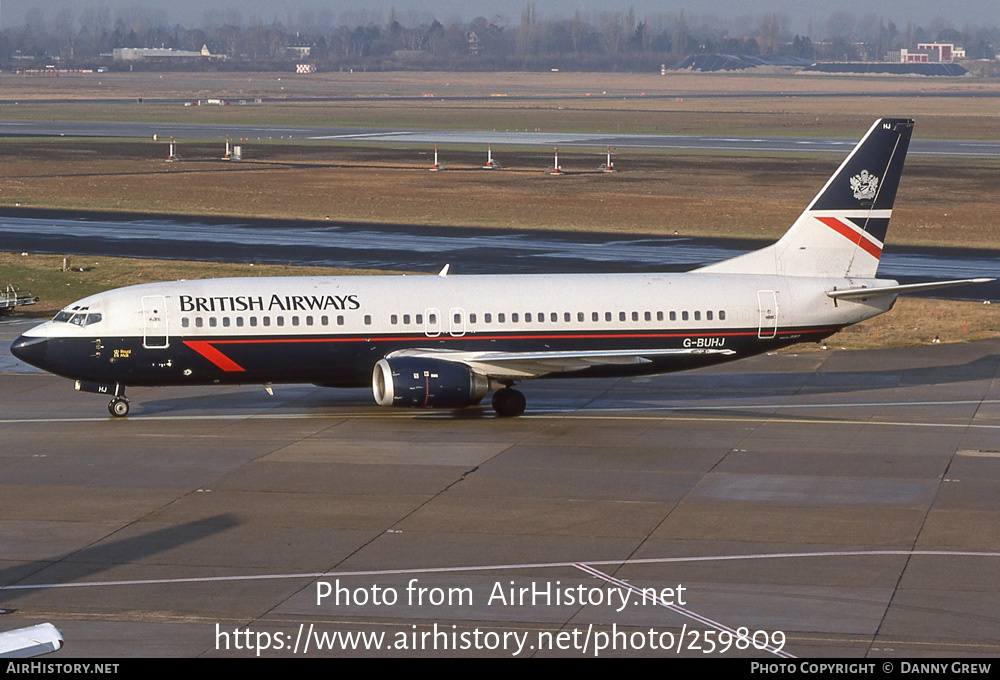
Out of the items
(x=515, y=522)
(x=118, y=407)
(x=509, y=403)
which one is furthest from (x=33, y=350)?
(x=515, y=522)

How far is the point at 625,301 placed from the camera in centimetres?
3938

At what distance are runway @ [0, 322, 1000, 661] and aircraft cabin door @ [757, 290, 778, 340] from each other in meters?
2.43

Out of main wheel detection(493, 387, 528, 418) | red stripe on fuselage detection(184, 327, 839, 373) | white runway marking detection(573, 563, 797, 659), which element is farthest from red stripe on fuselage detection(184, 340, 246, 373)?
white runway marking detection(573, 563, 797, 659)

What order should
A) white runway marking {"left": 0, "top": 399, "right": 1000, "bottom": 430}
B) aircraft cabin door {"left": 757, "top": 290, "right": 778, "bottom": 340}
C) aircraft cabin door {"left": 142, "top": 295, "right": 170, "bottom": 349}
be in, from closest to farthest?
aircraft cabin door {"left": 142, "top": 295, "right": 170, "bottom": 349} → white runway marking {"left": 0, "top": 399, "right": 1000, "bottom": 430} → aircraft cabin door {"left": 757, "top": 290, "right": 778, "bottom": 340}

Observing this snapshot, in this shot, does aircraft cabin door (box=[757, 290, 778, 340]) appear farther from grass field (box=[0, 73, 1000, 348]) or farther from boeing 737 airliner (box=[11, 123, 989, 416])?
grass field (box=[0, 73, 1000, 348])

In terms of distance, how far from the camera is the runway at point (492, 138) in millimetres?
134750

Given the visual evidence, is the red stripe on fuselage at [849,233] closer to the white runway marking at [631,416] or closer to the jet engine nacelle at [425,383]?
the white runway marking at [631,416]

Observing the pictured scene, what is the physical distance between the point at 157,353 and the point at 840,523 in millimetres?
19281

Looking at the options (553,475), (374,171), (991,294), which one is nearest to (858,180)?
(553,475)

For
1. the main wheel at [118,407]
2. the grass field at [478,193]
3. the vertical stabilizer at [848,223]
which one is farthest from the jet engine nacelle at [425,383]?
the grass field at [478,193]

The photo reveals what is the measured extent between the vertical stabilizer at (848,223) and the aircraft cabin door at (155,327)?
15992mm

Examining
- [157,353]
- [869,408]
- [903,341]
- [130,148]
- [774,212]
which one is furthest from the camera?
[130,148]

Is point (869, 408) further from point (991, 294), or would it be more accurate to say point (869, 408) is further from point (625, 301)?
point (991, 294)

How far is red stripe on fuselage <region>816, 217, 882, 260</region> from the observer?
4125 cm
